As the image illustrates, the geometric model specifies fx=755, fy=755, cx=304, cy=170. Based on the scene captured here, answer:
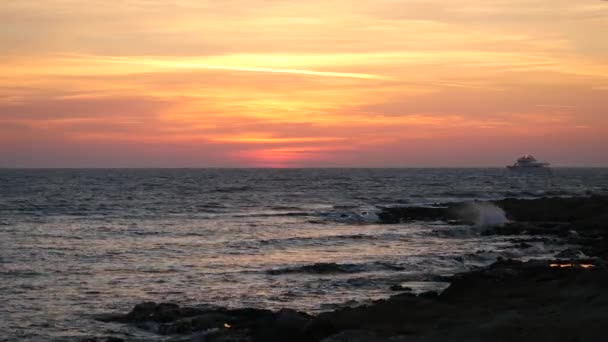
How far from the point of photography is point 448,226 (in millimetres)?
49562

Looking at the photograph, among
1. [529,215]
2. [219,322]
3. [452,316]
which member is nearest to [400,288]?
[452,316]

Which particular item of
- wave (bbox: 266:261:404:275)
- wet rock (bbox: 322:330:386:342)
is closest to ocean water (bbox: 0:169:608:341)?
wave (bbox: 266:261:404:275)

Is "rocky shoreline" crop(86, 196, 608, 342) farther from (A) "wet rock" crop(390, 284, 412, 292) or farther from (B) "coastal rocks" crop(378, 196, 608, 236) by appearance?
(B) "coastal rocks" crop(378, 196, 608, 236)

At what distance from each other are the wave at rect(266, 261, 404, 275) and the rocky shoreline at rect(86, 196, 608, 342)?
5311 millimetres

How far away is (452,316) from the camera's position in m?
17.2

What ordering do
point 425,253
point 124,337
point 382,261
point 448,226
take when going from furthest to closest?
1. point 448,226
2. point 425,253
3. point 382,261
4. point 124,337

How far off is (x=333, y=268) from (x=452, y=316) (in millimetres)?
11787

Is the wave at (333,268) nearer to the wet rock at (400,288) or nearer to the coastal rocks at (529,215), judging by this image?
the wet rock at (400,288)

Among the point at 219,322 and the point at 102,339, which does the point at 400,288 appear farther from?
the point at 102,339

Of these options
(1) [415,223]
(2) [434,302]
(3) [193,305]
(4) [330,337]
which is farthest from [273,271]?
(1) [415,223]

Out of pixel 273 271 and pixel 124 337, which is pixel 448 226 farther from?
pixel 124 337

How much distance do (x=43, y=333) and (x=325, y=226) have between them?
106 feet

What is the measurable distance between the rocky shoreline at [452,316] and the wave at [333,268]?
5311mm

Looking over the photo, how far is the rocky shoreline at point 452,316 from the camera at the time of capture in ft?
48.3
